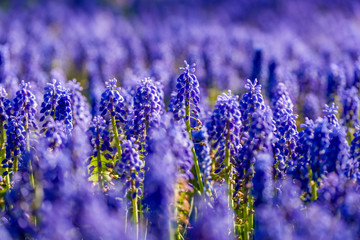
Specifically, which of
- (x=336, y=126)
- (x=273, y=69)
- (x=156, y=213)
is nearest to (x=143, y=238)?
(x=156, y=213)

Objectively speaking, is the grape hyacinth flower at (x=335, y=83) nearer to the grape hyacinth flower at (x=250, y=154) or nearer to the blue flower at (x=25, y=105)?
the grape hyacinth flower at (x=250, y=154)

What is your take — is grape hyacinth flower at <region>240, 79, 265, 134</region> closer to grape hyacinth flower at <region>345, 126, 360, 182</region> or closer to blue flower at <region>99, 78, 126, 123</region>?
grape hyacinth flower at <region>345, 126, 360, 182</region>

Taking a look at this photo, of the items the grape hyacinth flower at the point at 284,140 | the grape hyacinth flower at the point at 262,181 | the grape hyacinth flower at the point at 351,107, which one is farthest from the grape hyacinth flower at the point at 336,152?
the grape hyacinth flower at the point at 351,107

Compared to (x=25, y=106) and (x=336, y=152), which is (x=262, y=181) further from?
(x=25, y=106)

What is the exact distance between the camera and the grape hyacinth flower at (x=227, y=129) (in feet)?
21.6

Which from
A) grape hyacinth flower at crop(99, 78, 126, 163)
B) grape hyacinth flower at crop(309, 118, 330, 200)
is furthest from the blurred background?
grape hyacinth flower at crop(309, 118, 330, 200)

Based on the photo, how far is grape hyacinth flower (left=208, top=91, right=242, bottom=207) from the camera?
6.58 meters

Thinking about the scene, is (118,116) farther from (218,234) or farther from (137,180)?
(218,234)

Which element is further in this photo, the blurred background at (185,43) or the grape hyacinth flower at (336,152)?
the blurred background at (185,43)

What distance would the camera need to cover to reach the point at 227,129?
6.68 metres

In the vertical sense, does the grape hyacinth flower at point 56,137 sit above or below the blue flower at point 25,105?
below

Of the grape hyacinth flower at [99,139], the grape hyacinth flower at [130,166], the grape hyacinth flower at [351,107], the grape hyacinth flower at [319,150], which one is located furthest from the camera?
the grape hyacinth flower at [351,107]

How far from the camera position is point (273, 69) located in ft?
43.7

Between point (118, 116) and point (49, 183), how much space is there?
2.37 m
